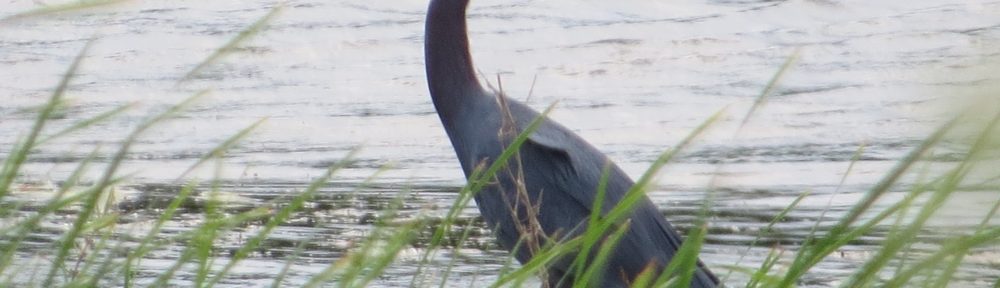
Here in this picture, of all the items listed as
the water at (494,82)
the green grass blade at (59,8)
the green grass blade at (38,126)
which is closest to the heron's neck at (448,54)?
the water at (494,82)

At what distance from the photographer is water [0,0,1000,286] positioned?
18.5ft

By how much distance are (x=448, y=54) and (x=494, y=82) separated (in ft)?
10.7

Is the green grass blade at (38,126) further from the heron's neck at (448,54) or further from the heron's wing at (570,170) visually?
the heron's neck at (448,54)

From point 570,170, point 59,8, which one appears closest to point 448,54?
point 570,170

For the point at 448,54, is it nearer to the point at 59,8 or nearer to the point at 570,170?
the point at 570,170

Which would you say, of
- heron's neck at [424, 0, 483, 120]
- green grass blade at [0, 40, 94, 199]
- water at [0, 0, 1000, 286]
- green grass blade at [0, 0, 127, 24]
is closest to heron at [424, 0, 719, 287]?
heron's neck at [424, 0, 483, 120]

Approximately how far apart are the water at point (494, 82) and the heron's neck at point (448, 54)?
12.6 inches

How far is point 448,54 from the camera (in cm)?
462

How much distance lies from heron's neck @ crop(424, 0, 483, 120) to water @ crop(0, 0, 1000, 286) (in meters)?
0.32

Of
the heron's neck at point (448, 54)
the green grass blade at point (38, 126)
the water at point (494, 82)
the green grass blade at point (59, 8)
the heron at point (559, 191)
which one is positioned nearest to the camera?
the green grass blade at point (59, 8)

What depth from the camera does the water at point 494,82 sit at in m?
5.64

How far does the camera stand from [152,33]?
10.1m

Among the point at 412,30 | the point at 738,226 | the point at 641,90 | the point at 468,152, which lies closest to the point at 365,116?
the point at 641,90

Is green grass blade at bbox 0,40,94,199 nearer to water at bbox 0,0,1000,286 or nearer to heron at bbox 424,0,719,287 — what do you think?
heron at bbox 424,0,719,287
